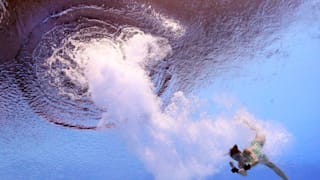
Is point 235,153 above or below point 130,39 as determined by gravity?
below

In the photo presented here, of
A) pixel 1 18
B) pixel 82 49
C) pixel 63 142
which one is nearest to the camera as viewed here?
pixel 1 18

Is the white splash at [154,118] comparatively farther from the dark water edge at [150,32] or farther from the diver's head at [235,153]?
the diver's head at [235,153]

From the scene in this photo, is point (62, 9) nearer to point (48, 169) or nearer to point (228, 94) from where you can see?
point (228, 94)

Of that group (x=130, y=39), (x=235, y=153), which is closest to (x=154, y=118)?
(x=130, y=39)

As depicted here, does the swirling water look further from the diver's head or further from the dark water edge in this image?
the diver's head

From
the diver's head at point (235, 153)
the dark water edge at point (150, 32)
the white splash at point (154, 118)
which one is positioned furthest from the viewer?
the white splash at point (154, 118)

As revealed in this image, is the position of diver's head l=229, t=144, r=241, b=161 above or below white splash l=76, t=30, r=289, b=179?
below

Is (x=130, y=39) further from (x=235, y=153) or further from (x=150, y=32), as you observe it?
(x=235, y=153)

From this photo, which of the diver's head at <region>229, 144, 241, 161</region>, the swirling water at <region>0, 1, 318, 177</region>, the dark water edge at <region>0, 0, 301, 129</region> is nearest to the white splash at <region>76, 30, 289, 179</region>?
the swirling water at <region>0, 1, 318, 177</region>

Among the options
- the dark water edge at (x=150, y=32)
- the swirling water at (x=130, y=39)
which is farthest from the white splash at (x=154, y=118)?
the dark water edge at (x=150, y=32)

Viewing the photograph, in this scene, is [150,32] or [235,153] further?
[150,32]

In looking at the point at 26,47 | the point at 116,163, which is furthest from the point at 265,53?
the point at 116,163
